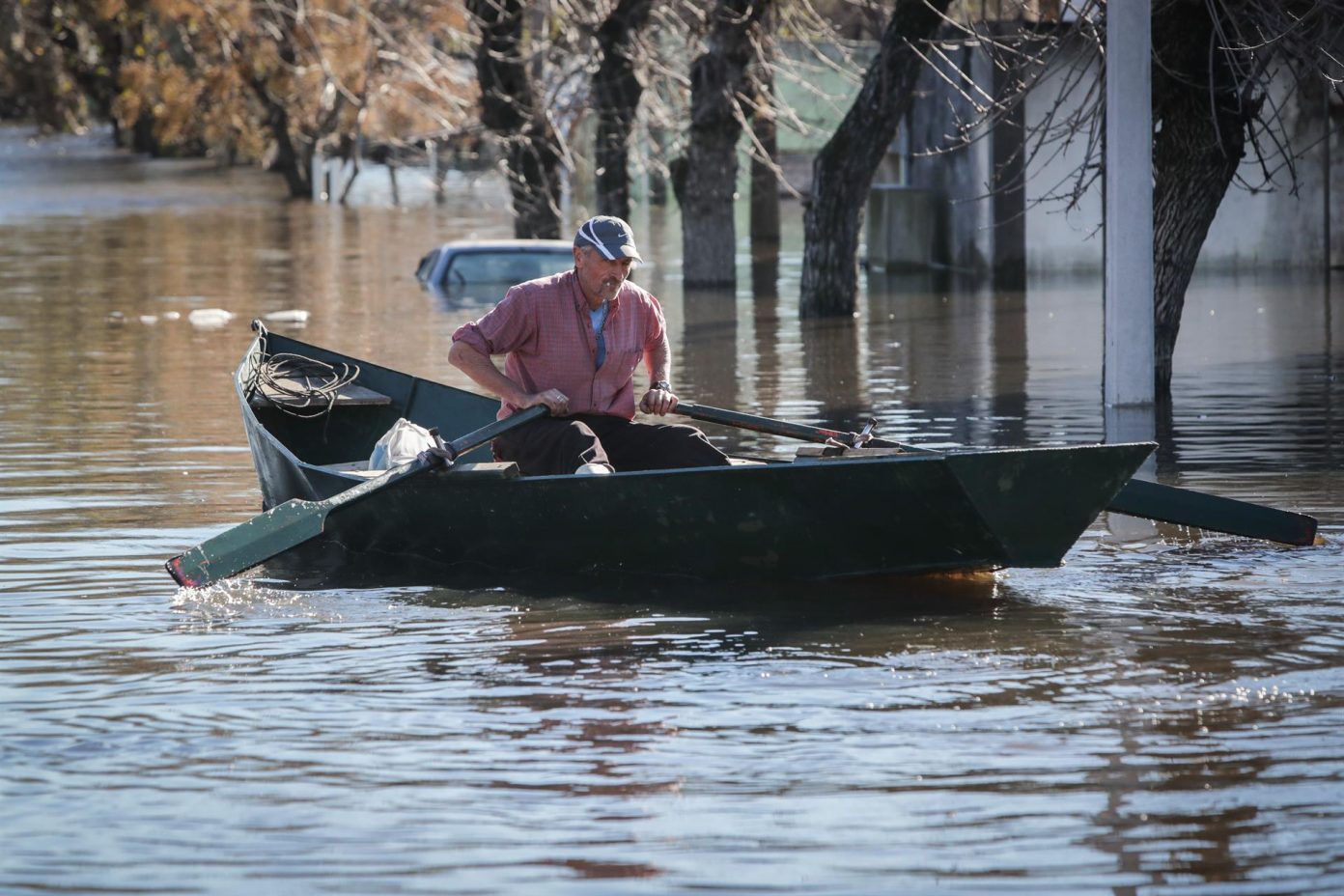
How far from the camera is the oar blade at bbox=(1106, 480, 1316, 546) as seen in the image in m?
9.27

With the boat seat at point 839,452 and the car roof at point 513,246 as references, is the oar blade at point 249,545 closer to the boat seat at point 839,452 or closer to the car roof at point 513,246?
the boat seat at point 839,452

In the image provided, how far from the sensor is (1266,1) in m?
13.4

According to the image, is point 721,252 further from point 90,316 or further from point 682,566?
point 682,566

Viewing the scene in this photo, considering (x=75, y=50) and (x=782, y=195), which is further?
(x=75, y=50)

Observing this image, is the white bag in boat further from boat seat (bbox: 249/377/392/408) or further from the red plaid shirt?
boat seat (bbox: 249/377/392/408)

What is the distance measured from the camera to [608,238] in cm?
922

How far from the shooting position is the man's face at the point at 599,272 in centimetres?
925

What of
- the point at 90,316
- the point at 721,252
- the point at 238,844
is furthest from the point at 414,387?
the point at 721,252

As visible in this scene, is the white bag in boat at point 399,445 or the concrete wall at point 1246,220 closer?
the white bag in boat at point 399,445

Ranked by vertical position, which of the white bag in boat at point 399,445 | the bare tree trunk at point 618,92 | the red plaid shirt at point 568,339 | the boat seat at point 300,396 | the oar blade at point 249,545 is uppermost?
the bare tree trunk at point 618,92

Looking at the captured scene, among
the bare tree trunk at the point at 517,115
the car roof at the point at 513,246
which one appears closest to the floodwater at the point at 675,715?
the car roof at the point at 513,246

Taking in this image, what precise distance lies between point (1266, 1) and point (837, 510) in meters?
6.33

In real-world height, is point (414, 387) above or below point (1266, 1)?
below

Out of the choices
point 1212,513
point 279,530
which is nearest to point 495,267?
point 279,530
